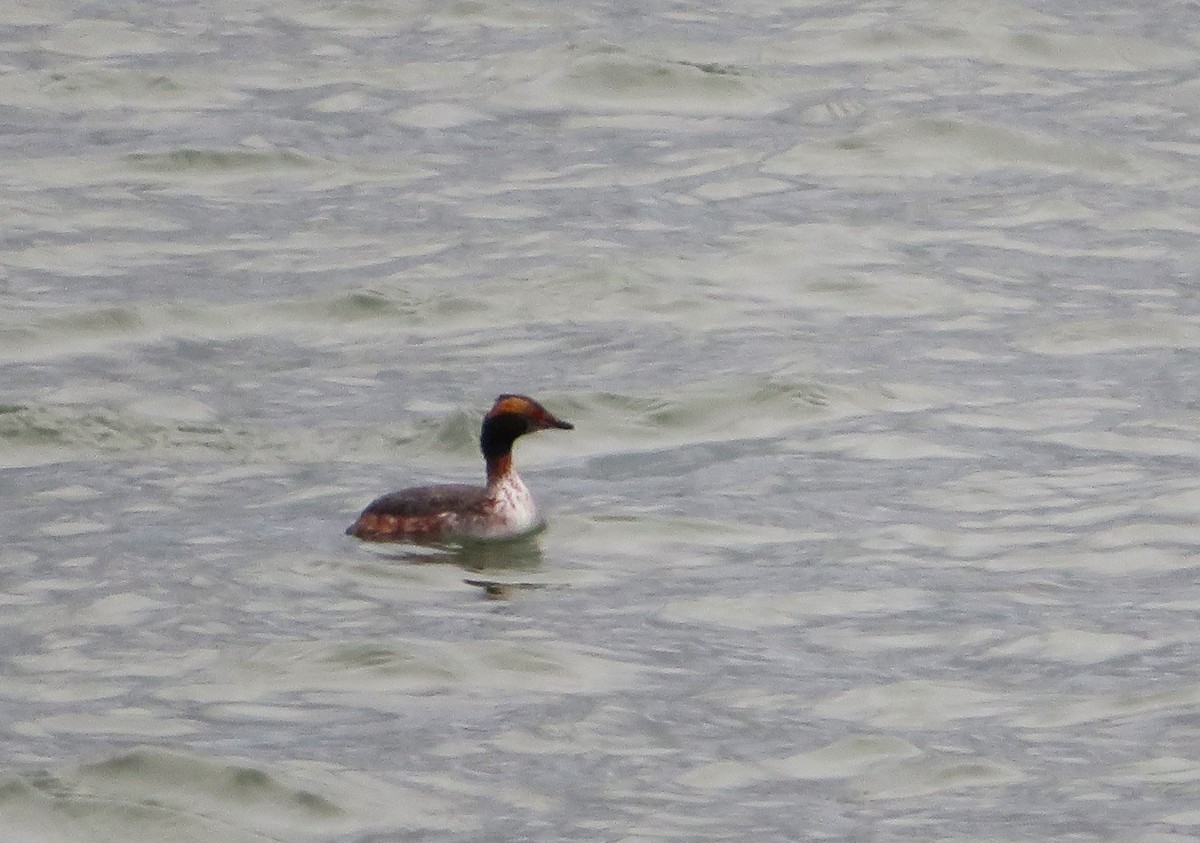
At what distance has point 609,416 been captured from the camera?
648 inches

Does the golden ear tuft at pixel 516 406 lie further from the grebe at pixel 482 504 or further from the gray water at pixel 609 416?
the gray water at pixel 609 416

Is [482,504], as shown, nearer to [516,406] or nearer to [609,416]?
[516,406]

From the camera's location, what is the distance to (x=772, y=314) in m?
18.8

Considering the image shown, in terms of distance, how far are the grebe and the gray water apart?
171 millimetres

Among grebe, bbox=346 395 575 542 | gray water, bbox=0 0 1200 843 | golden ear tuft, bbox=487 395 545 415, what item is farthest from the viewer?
golden ear tuft, bbox=487 395 545 415

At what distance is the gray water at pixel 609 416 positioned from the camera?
11.0m

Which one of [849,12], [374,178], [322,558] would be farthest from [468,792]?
[849,12]

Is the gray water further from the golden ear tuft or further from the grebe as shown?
the golden ear tuft

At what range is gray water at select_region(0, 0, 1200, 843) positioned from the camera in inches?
432

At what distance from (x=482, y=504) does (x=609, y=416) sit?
250cm

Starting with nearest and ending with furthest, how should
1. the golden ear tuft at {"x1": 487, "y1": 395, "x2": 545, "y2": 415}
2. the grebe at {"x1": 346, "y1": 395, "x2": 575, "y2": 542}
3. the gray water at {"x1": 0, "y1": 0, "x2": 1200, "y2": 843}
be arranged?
the gray water at {"x1": 0, "y1": 0, "x2": 1200, "y2": 843}
the grebe at {"x1": 346, "y1": 395, "x2": 575, "y2": 542}
the golden ear tuft at {"x1": 487, "y1": 395, "x2": 545, "y2": 415}

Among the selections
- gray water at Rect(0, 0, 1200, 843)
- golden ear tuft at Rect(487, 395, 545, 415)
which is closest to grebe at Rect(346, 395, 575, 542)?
golden ear tuft at Rect(487, 395, 545, 415)

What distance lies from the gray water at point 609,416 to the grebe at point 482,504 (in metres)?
A: 0.17

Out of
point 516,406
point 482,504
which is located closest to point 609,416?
point 516,406
